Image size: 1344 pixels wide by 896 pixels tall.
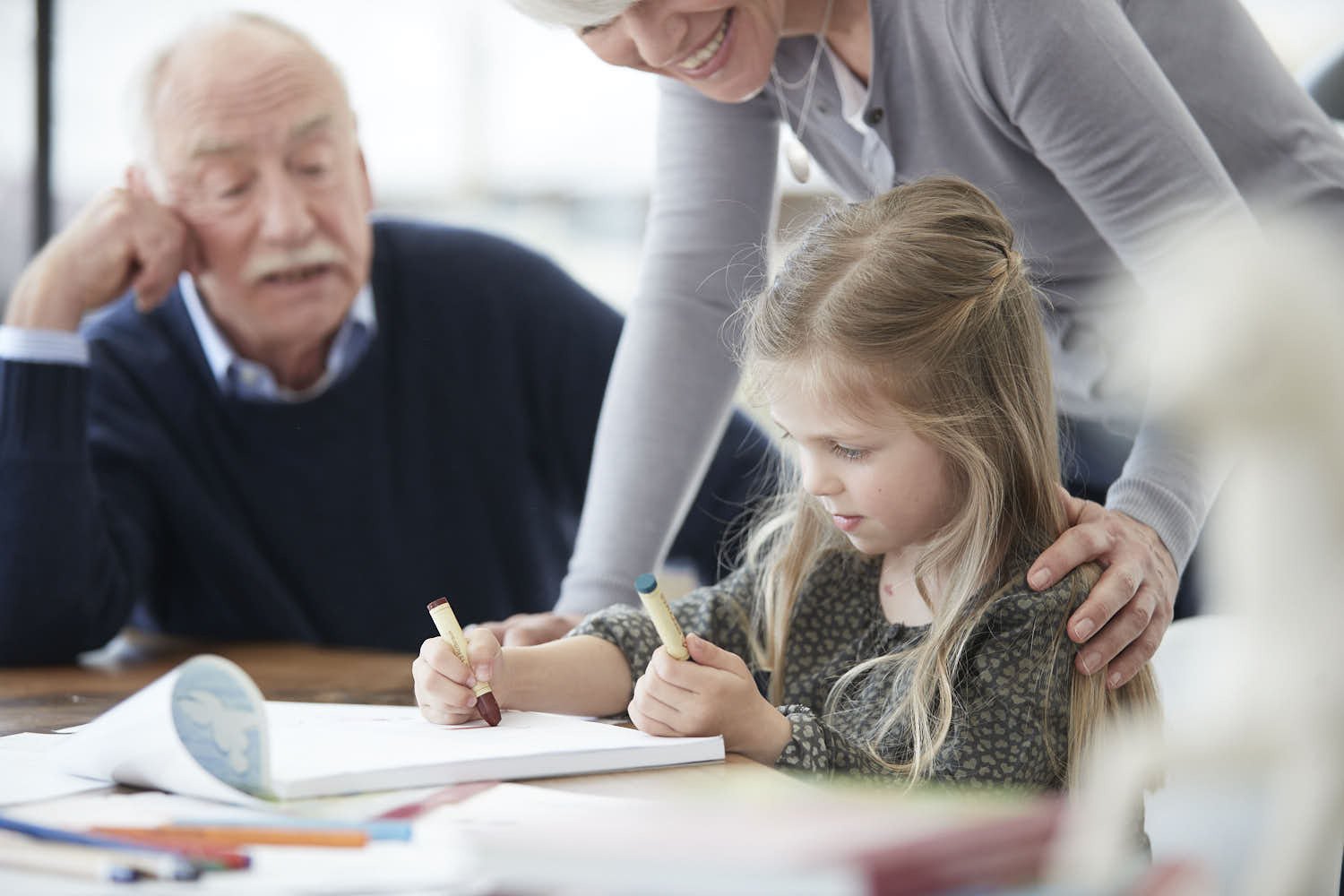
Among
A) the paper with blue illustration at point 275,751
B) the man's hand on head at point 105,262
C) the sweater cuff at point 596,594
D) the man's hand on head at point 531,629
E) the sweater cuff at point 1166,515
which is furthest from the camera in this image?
the man's hand on head at point 105,262

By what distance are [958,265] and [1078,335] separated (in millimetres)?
250

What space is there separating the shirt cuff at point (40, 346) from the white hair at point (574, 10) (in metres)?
0.76

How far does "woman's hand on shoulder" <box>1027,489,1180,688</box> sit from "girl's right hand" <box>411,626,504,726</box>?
1.30 feet

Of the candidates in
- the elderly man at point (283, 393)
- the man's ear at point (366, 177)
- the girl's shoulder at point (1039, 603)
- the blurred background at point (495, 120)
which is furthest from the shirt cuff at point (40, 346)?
the blurred background at point (495, 120)

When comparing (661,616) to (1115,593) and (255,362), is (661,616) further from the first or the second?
(255,362)

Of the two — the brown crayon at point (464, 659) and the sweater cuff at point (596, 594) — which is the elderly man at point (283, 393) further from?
the brown crayon at point (464, 659)

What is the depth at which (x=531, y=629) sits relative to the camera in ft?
3.84

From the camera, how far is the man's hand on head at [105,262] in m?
1.60

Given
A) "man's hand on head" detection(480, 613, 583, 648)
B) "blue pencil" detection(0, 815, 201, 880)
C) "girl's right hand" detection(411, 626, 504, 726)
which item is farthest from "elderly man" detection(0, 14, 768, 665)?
"blue pencil" detection(0, 815, 201, 880)

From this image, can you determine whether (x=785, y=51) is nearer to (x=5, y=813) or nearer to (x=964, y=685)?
(x=964, y=685)

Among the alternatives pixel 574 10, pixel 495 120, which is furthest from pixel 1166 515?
pixel 495 120

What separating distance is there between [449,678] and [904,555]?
15.7 inches

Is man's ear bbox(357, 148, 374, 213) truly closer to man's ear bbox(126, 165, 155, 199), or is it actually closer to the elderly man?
the elderly man

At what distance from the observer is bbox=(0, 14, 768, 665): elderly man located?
1607 millimetres
